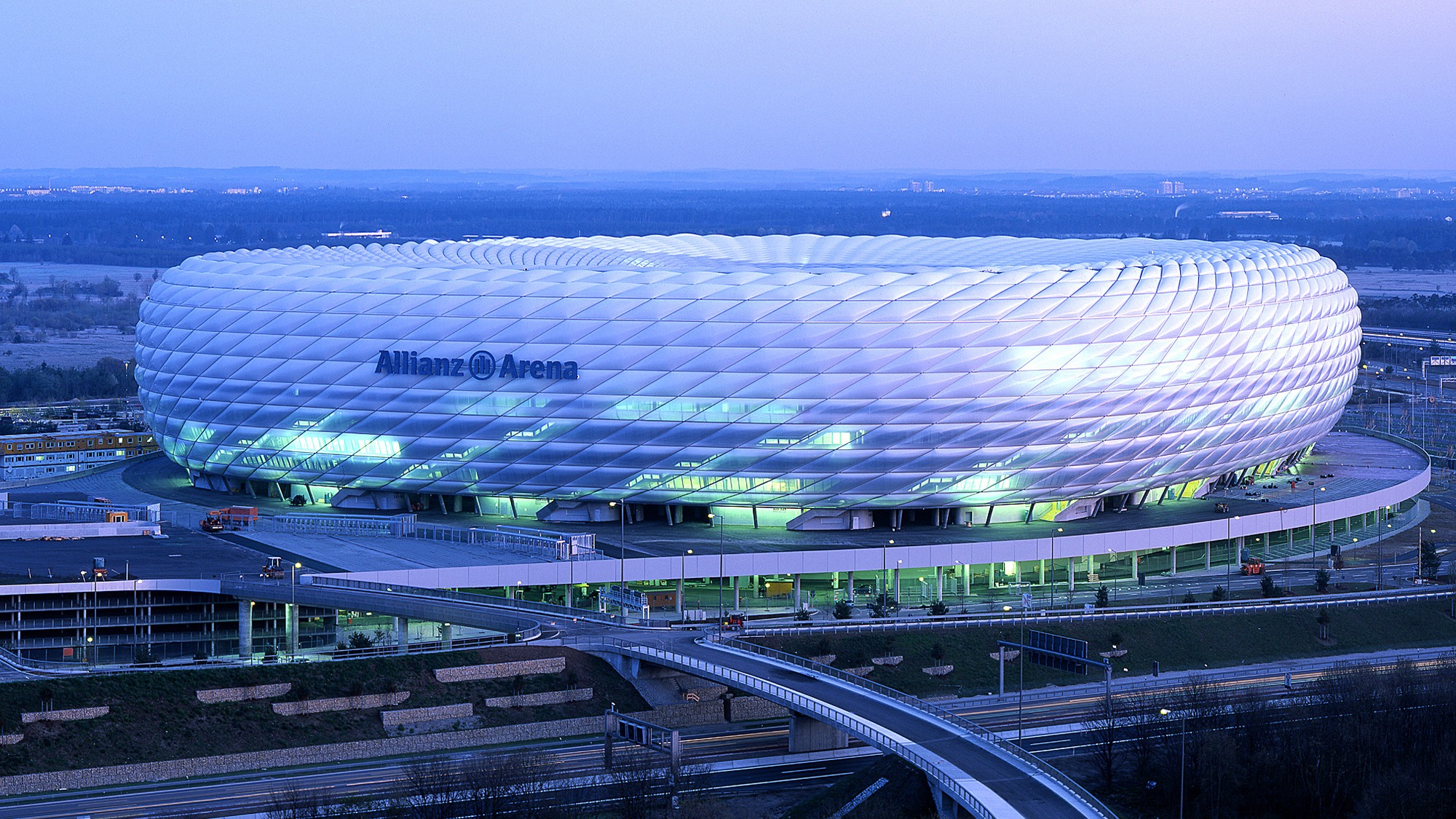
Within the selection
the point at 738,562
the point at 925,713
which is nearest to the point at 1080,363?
the point at 738,562

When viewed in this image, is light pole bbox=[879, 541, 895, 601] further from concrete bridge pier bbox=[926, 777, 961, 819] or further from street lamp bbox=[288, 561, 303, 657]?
concrete bridge pier bbox=[926, 777, 961, 819]

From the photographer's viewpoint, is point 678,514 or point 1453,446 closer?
point 678,514

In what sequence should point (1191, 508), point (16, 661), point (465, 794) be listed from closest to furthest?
point (465, 794) < point (16, 661) < point (1191, 508)

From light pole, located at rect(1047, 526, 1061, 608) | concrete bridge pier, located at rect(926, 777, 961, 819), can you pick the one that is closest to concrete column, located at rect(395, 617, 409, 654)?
concrete bridge pier, located at rect(926, 777, 961, 819)

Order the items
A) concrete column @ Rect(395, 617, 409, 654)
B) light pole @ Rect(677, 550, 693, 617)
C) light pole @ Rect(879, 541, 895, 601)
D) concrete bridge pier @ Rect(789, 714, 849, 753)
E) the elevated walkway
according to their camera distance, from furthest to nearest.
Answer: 1. light pole @ Rect(879, 541, 895, 601)
2. light pole @ Rect(677, 550, 693, 617)
3. concrete column @ Rect(395, 617, 409, 654)
4. concrete bridge pier @ Rect(789, 714, 849, 753)
5. the elevated walkway

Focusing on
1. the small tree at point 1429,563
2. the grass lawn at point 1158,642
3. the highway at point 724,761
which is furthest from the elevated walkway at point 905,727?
the small tree at point 1429,563

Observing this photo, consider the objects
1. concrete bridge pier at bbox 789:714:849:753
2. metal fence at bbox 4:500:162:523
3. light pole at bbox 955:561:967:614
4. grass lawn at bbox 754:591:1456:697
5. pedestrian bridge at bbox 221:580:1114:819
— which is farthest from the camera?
metal fence at bbox 4:500:162:523

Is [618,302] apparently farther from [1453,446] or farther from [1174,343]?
[1453,446]
